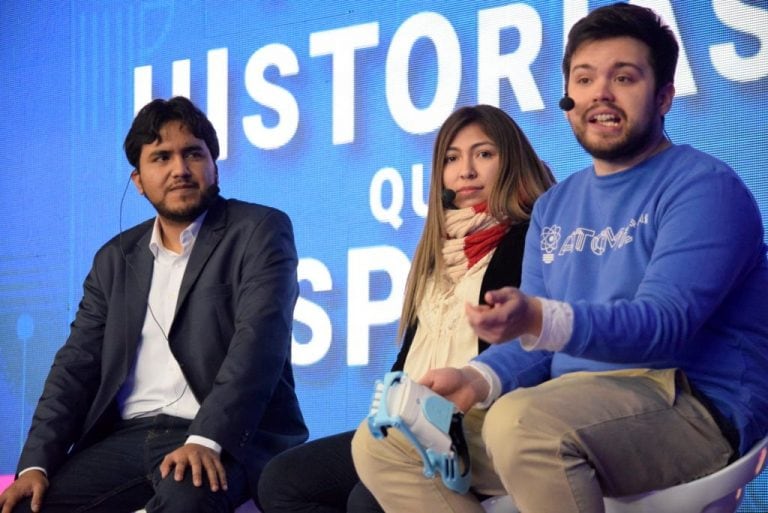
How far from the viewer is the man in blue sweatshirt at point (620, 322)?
6.07 ft

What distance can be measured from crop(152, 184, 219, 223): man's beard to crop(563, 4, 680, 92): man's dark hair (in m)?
1.43

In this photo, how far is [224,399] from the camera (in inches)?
113

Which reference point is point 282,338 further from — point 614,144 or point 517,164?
point 614,144

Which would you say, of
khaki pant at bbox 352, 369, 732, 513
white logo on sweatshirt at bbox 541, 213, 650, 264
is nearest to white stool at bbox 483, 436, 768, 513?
khaki pant at bbox 352, 369, 732, 513

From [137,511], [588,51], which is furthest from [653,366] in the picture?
[137,511]

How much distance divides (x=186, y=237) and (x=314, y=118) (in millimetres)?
929

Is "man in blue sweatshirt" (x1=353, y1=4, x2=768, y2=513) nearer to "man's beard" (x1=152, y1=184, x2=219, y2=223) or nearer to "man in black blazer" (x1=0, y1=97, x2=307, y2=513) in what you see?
"man in black blazer" (x1=0, y1=97, x2=307, y2=513)

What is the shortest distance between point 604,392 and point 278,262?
1.40m

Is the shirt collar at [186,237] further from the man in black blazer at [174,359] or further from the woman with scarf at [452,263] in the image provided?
the woman with scarf at [452,263]

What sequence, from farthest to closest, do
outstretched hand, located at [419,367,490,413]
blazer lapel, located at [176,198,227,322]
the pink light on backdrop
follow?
the pink light on backdrop < blazer lapel, located at [176,198,227,322] < outstretched hand, located at [419,367,490,413]

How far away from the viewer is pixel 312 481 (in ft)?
8.64

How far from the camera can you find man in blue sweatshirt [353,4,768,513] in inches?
72.9

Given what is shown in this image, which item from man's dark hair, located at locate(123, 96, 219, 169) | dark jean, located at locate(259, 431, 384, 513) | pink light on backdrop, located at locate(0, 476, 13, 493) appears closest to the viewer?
dark jean, located at locate(259, 431, 384, 513)

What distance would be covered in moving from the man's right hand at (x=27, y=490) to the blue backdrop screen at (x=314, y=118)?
113 cm
